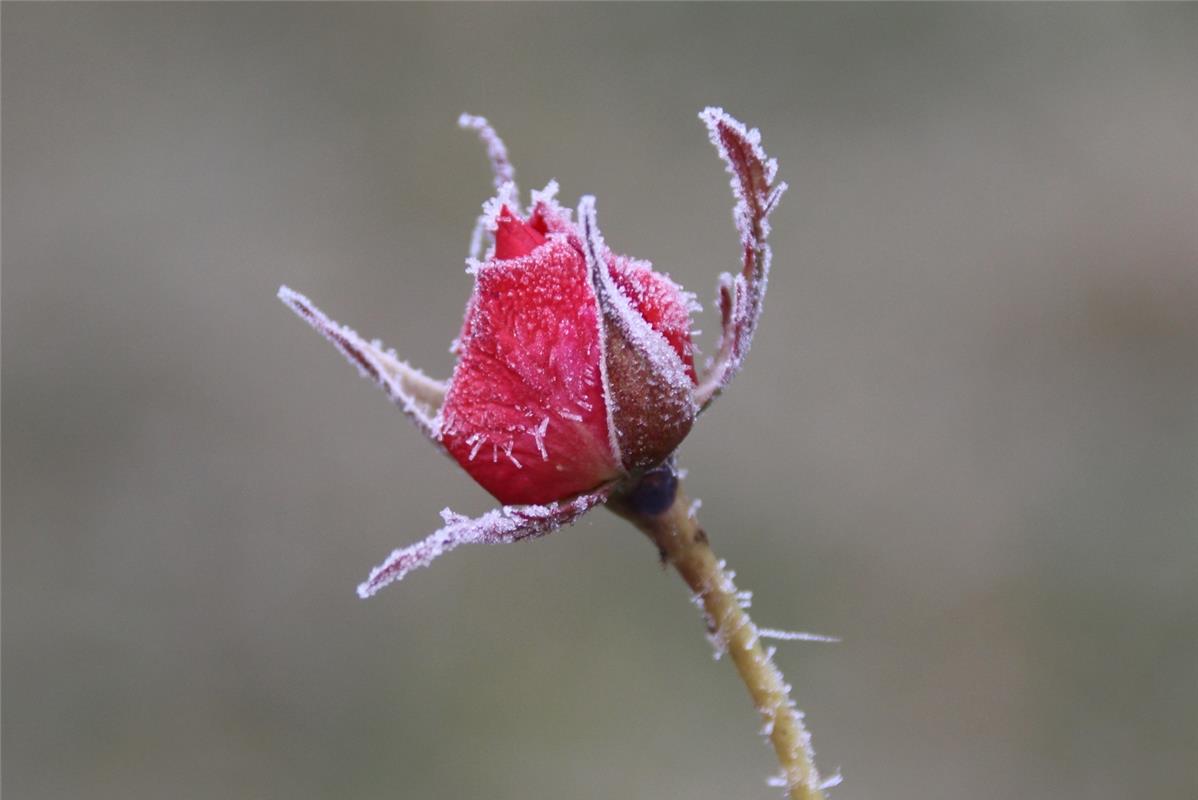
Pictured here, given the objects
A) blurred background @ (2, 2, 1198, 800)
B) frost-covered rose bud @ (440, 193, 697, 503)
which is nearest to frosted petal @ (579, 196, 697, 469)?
frost-covered rose bud @ (440, 193, 697, 503)

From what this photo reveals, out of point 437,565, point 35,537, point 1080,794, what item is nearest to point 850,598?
point 1080,794

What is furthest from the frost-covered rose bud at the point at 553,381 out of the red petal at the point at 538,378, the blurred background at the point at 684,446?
the blurred background at the point at 684,446

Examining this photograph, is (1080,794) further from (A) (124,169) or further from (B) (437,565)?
(A) (124,169)

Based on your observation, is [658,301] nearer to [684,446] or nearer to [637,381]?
[637,381]

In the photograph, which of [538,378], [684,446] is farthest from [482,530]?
[684,446]

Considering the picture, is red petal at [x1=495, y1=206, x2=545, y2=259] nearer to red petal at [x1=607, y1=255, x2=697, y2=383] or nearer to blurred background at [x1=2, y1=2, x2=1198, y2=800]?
red petal at [x1=607, y1=255, x2=697, y2=383]

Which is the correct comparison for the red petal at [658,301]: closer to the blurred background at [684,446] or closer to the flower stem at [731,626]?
the flower stem at [731,626]
